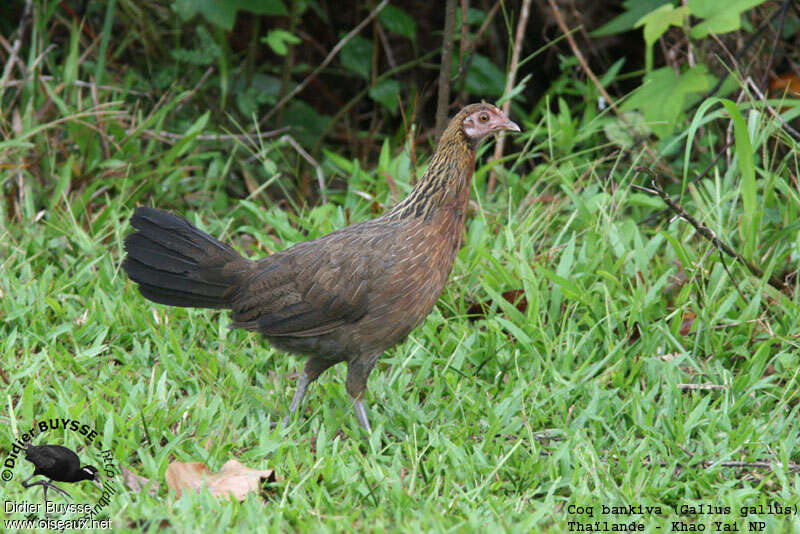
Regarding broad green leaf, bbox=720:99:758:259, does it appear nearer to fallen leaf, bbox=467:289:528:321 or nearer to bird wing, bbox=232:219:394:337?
fallen leaf, bbox=467:289:528:321

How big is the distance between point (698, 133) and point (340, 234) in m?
3.47

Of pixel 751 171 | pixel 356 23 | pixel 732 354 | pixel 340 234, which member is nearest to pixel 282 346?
pixel 340 234

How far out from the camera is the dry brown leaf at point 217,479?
343cm

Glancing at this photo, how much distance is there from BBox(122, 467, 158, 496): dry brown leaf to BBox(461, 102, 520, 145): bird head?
2.04 meters

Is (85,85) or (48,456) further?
(85,85)

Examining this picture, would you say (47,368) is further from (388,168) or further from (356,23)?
(356,23)

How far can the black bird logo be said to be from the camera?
3459 millimetres

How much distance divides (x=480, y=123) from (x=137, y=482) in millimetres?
2146

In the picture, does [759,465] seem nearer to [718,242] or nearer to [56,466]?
[718,242]

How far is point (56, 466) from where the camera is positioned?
3475mm

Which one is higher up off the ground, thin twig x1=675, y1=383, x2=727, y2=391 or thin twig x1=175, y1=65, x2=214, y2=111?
thin twig x1=175, y1=65, x2=214, y2=111

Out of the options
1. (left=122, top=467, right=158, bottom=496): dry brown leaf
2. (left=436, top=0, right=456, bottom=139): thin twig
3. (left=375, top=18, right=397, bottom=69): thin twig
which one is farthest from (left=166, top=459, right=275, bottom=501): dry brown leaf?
(left=375, top=18, right=397, bottom=69): thin twig

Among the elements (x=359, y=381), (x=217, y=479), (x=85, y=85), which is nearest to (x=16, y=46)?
(x=85, y=85)

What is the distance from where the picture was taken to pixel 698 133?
21.7 ft
